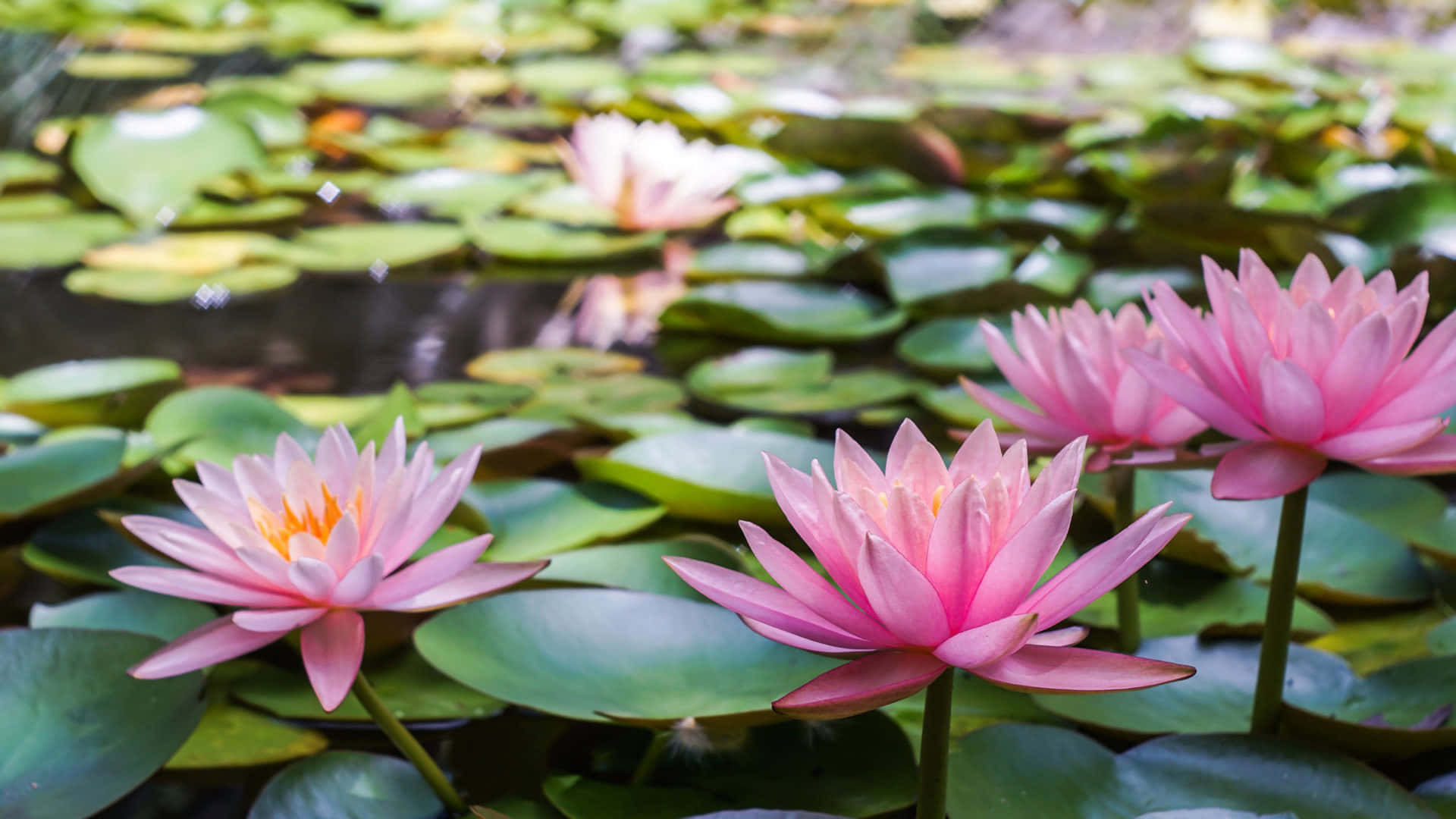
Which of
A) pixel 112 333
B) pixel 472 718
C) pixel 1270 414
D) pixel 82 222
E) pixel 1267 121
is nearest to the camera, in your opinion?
pixel 1270 414

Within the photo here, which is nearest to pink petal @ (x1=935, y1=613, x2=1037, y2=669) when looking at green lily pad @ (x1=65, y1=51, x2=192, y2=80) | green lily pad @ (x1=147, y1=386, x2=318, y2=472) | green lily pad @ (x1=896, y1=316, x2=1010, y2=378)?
green lily pad @ (x1=147, y1=386, x2=318, y2=472)

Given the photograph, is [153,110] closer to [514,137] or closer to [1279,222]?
[514,137]

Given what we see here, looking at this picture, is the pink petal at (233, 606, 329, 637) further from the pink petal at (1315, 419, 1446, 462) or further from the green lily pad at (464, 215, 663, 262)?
the green lily pad at (464, 215, 663, 262)

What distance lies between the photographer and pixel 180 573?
615 millimetres

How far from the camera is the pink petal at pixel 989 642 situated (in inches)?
18.4

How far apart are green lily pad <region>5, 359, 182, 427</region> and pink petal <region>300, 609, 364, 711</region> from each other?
78 cm

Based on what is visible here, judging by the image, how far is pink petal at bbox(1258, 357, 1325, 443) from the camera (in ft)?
1.90

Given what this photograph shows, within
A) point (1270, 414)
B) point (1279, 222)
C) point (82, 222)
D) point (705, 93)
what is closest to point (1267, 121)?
point (1279, 222)

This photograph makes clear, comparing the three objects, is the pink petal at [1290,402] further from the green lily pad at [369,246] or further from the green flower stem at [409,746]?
the green lily pad at [369,246]

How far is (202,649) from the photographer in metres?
0.60

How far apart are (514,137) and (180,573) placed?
7.14 ft

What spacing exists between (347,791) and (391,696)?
0.12m

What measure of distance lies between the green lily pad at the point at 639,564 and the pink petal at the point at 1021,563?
351mm

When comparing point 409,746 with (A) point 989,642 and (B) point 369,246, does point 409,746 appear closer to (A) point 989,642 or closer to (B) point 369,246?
(A) point 989,642
